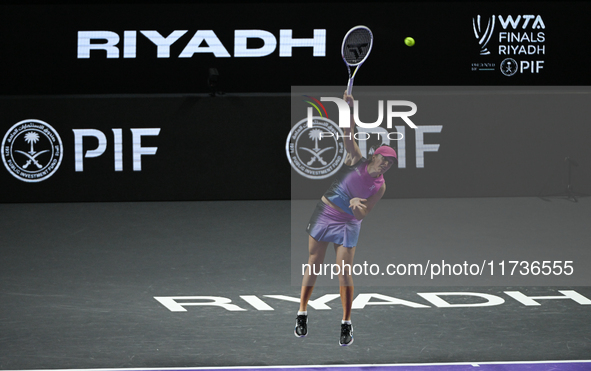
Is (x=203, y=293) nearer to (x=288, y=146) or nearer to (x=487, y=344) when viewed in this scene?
(x=487, y=344)

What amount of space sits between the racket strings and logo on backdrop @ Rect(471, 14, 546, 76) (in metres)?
7.23

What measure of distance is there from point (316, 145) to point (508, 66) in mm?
3086

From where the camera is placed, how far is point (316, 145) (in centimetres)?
1144

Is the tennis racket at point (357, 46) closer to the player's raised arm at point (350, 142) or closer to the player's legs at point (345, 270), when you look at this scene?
the player's raised arm at point (350, 142)

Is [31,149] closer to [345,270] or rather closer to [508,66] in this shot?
[508,66]

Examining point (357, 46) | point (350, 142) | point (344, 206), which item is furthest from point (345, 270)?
point (357, 46)

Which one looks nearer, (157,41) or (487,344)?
(487,344)

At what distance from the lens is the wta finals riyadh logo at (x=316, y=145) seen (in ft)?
37.5

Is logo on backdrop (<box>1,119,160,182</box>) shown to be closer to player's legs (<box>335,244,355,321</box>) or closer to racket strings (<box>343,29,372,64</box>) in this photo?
racket strings (<box>343,29,372,64</box>)

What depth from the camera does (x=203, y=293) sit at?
7.27m

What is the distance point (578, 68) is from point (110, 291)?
7.94m

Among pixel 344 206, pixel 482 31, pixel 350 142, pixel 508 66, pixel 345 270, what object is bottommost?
pixel 345 270

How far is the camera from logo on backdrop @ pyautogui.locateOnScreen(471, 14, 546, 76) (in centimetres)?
1188

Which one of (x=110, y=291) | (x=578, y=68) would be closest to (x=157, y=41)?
(x=110, y=291)
